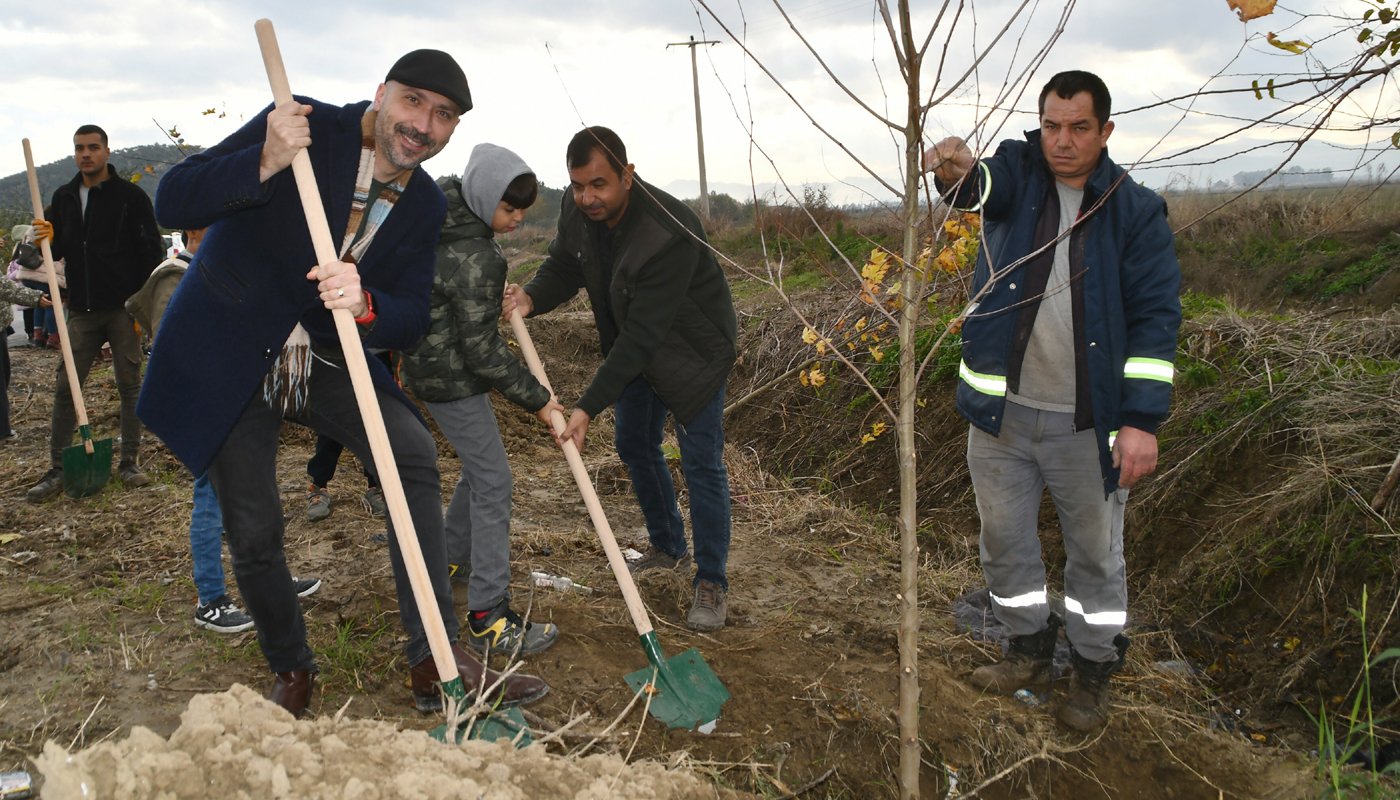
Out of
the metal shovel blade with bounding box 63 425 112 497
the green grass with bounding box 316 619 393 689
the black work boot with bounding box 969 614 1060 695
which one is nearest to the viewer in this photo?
the green grass with bounding box 316 619 393 689

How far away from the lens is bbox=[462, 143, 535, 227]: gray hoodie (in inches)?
116

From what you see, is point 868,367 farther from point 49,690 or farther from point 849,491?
point 49,690

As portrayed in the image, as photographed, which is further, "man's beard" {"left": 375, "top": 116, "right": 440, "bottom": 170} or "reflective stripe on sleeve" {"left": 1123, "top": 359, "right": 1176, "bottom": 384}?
"reflective stripe on sleeve" {"left": 1123, "top": 359, "right": 1176, "bottom": 384}

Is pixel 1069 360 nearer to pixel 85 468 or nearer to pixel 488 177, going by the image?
pixel 488 177

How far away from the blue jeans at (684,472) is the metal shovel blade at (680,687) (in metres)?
0.62

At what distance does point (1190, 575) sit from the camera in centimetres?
399

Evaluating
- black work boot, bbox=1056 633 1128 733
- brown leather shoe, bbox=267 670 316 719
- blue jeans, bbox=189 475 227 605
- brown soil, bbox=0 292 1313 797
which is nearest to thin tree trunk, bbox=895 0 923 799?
brown soil, bbox=0 292 1313 797

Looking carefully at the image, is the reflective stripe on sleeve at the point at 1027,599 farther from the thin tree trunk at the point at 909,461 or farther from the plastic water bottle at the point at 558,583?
the plastic water bottle at the point at 558,583

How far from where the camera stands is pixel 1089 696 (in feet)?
9.95

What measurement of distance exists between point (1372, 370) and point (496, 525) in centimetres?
385

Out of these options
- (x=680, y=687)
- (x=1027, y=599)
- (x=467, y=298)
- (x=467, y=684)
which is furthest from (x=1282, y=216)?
(x=467, y=684)

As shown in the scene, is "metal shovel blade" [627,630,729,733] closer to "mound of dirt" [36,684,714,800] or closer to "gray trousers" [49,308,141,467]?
"mound of dirt" [36,684,714,800]

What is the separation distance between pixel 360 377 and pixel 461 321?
79cm

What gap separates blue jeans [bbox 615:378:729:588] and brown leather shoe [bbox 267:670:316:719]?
1498mm
